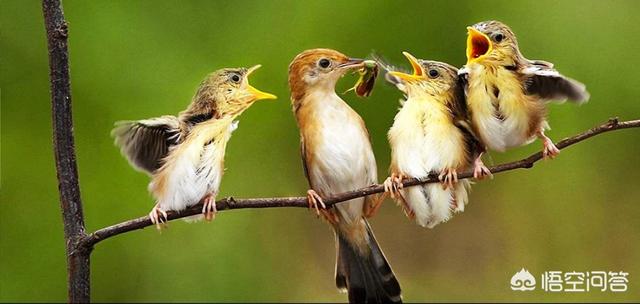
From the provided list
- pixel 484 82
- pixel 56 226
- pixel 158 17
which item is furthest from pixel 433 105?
pixel 56 226

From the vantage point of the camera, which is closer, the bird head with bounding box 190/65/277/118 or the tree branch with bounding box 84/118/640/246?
the tree branch with bounding box 84/118/640/246

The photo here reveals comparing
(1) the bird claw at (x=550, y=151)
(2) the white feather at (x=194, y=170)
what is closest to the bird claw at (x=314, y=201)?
(2) the white feather at (x=194, y=170)

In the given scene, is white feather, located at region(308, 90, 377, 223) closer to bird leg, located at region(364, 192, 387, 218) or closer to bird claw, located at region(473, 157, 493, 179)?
bird leg, located at region(364, 192, 387, 218)

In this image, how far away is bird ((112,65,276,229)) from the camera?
3.11 ft

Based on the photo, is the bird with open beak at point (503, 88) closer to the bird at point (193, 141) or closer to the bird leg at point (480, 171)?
the bird leg at point (480, 171)

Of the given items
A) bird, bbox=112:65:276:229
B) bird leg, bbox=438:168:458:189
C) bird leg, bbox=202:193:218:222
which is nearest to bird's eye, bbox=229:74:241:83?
bird, bbox=112:65:276:229

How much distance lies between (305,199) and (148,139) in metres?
0.20

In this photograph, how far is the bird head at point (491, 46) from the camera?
2.95 feet

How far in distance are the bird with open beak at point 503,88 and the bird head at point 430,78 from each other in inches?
1.0

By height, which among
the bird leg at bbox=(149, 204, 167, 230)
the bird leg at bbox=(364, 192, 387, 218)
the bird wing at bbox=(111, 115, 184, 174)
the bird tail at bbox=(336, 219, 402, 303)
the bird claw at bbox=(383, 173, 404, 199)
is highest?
the bird wing at bbox=(111, 115, 184, 174)

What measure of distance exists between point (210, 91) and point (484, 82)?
11.0 inches

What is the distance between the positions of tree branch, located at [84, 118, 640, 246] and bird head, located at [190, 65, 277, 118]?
10 centimetres

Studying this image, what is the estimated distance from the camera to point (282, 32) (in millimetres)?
1368

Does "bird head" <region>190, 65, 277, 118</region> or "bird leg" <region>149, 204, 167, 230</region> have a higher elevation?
"bird head" <region>190, 65, 277, 118</region>
